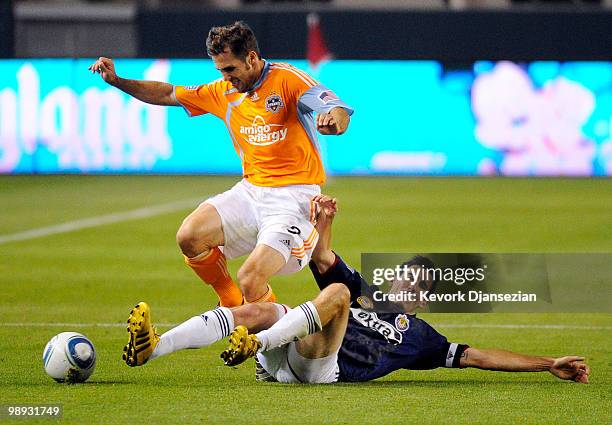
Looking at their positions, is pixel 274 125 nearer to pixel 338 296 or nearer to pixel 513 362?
pixel 338 296

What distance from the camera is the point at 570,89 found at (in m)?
25.0

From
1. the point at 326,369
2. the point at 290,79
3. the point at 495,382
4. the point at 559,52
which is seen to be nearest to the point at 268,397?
the point at 326,369

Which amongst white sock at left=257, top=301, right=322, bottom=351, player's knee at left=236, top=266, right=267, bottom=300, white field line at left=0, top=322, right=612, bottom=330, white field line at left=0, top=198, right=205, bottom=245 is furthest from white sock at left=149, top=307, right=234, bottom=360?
white field line at left=0, top=198, right=205, bottom=245

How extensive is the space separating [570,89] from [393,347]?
18689mm

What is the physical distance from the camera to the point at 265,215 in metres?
8.33

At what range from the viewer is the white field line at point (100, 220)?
53.2 ft

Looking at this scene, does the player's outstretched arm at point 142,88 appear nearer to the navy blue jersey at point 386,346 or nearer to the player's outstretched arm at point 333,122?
the player's outstretched arm at point 333,122

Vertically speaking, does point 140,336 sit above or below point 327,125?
below

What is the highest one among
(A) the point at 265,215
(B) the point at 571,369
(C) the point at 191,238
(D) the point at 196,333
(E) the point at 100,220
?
(A) the point at 265,215

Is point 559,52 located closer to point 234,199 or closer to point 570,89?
point 570,89

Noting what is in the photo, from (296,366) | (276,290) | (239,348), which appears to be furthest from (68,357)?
(276,290)

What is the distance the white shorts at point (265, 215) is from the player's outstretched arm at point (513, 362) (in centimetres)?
134

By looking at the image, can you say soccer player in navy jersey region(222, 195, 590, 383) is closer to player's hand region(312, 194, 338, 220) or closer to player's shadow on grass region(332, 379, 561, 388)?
player's shadow on grass region(332, 379, 561, 388)

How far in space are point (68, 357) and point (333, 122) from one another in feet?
6.37
